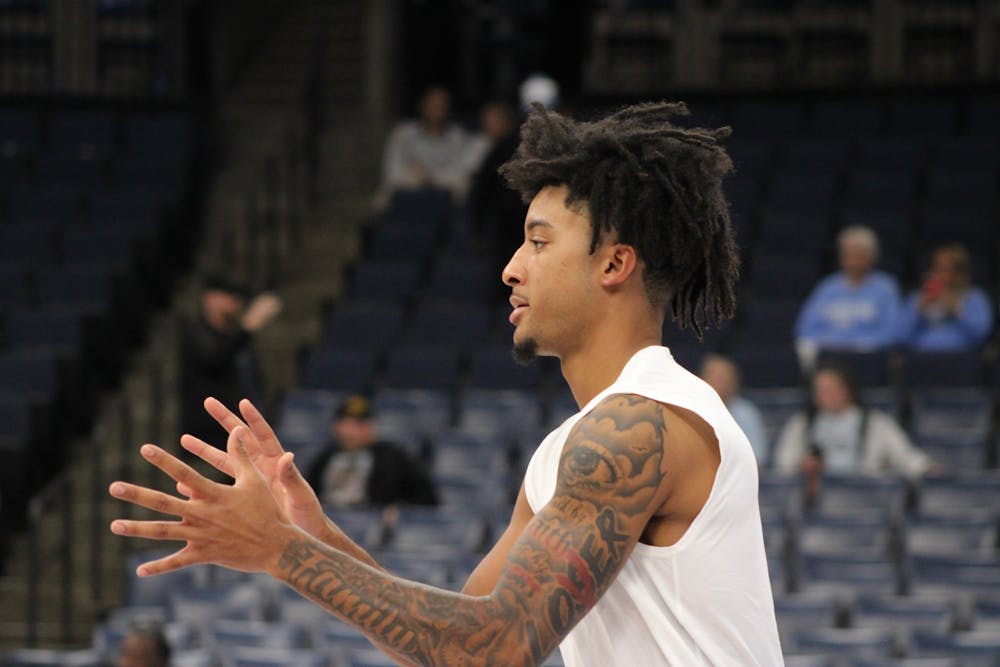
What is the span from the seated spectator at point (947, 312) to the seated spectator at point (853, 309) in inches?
5.2

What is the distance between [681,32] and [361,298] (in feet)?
16.8

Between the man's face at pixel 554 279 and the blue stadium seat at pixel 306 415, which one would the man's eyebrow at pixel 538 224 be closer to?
the man's face at pixel 554 279

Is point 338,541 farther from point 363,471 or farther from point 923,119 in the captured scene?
point 923,119

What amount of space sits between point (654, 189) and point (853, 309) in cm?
680

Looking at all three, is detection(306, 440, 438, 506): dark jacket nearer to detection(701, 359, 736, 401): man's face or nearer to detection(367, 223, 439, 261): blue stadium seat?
detection(701, 359, 736, 401): man's face

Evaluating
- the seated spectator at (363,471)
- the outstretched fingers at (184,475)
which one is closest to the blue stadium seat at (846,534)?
the seated spectator at (363,471)

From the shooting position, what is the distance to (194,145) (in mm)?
12508

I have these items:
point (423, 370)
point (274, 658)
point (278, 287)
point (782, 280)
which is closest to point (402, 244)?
point (278, 287)

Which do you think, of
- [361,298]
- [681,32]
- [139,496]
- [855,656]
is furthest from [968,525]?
[681,32]

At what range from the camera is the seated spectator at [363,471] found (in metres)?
8.00

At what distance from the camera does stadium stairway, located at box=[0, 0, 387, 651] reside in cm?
883

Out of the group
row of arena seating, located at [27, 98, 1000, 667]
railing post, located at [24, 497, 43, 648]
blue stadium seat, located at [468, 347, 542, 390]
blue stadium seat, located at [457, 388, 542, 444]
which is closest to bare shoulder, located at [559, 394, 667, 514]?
row of arena seating, located at [27, 98, 1000, 667]

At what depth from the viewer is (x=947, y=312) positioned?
909 centimetres

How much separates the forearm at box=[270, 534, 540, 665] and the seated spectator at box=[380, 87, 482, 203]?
31.0 feet
